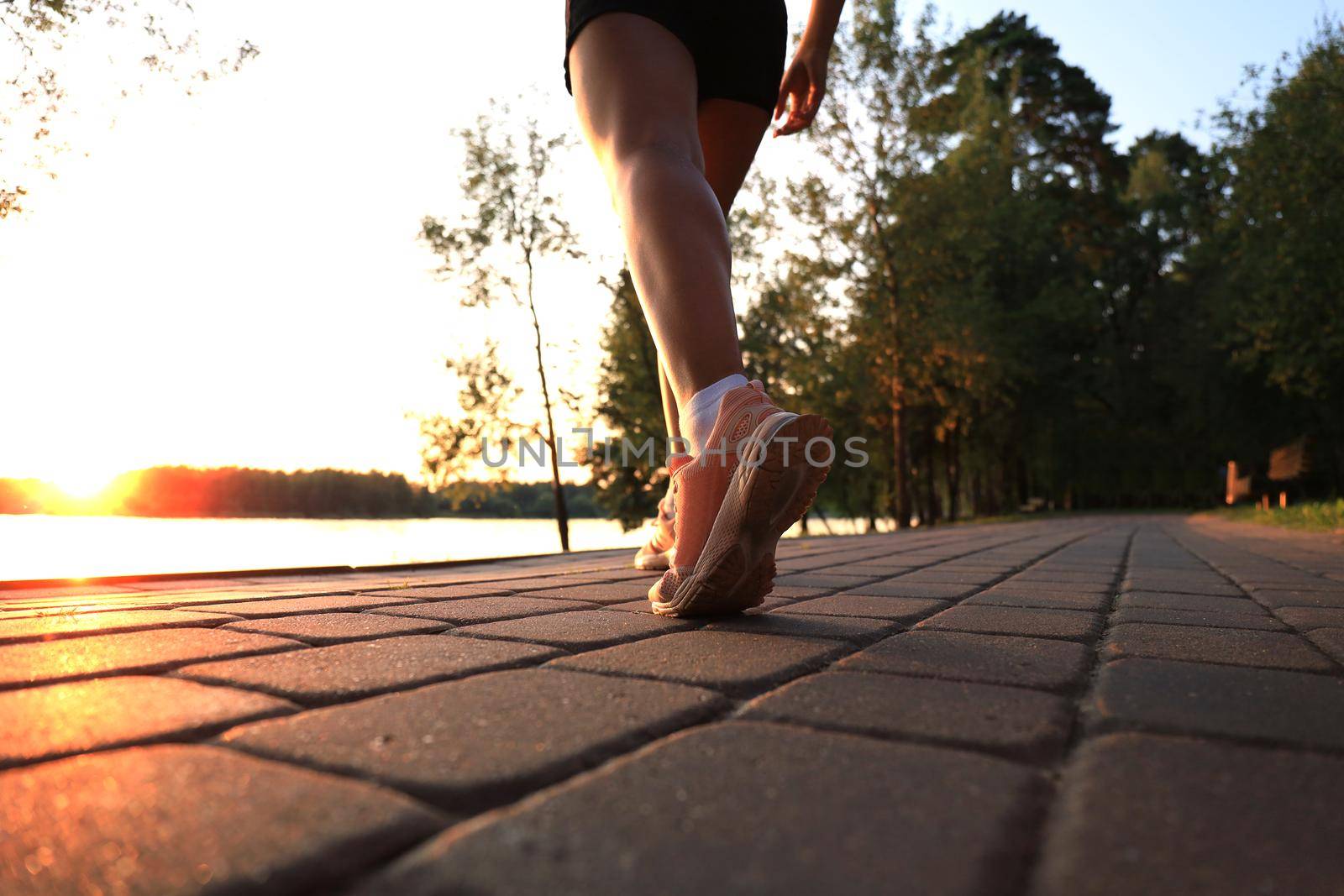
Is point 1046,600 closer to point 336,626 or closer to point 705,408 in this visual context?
point 705,408

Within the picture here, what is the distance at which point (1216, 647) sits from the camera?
1605 millimetres

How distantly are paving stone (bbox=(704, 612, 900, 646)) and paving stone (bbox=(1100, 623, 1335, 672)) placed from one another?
412mm

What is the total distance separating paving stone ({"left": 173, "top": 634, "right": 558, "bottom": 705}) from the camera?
3.88ft

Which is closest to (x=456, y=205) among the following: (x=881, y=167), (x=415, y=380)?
(x=415, y=380)

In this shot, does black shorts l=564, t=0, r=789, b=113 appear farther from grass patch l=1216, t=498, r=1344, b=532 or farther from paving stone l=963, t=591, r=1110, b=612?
grass patch l=1216, t=498, r=1344, b=532

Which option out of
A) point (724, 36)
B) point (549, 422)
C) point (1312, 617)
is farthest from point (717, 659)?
point (549, 422)

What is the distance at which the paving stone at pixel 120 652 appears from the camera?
49.9 inches

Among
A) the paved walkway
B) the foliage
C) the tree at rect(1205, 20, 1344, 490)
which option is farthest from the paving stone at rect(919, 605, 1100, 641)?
the tree at rect(1205, 20, 1344, 490)

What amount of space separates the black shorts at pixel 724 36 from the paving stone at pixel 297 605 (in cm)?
138

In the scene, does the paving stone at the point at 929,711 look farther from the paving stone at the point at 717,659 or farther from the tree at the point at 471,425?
the tree at the point at 471,425

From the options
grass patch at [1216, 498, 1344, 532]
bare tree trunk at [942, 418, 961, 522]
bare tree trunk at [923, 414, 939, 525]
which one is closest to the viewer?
grass patch at [1216, 498, 1344, 532]

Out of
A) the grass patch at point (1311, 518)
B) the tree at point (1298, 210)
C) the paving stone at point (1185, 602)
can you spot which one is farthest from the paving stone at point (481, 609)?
the tree at point (1298, 210)

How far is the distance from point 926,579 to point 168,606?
2259 millimetres

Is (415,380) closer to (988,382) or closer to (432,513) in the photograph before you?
(432,513)
